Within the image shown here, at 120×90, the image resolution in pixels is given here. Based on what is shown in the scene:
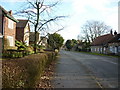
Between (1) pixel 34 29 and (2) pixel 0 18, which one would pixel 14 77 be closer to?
(1) pixel 34 29

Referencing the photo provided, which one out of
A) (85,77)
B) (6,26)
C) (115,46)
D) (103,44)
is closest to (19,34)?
(6,26)

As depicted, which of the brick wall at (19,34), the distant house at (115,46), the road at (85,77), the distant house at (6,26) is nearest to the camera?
the road at (85,77)

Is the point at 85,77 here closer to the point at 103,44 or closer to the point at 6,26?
the point at 6,26

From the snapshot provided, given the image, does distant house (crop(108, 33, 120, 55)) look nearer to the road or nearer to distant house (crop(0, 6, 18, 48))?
distant house (crop(0, 6, 18, 48))

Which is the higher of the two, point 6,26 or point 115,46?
point 6,26

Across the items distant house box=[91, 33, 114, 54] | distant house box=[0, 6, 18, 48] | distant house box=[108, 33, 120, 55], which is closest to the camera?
distant house box=[0, 6, 18, 48]

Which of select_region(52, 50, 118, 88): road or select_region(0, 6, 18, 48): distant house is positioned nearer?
select_region(52, 50, 118, 88): road

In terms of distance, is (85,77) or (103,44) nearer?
(85,77)

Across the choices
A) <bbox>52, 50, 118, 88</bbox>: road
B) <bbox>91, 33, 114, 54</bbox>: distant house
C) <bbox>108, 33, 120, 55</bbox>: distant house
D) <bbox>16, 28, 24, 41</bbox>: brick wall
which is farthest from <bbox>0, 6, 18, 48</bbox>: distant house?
<bbox>91, 33, 114, 54</bbox>: distant house

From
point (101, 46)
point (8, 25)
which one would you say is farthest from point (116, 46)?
point (8, 25)

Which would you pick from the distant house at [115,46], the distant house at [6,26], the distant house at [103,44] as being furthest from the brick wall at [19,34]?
the distant house at [103,44]

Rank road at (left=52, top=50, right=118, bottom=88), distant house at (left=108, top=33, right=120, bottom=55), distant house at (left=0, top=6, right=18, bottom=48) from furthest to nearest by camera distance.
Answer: distant house at (left=108, top=33, right=120, bottom=55)
distant house at (left=0, top=6, right=18, bottom=48)
road at (left=52, top=50, right=118, bottom=88)

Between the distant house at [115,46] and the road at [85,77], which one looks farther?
the distant house at [115,46]

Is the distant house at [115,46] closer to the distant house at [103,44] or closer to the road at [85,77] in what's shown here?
the distant house at [103,44]
